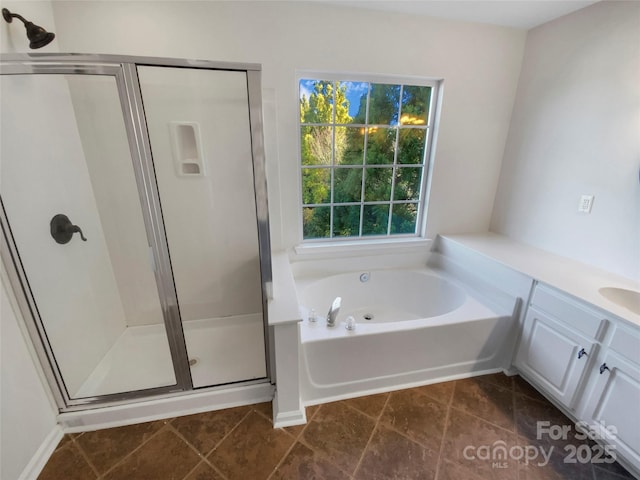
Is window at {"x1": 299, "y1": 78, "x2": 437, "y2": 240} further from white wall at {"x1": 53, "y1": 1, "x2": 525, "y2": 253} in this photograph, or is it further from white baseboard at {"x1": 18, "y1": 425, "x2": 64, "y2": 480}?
white baseboard at {"x1": 18, "y1": 425, "x2": 64, "y2": 480}

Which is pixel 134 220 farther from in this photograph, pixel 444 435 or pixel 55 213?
pixel 444 435

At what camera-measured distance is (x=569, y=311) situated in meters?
1.43

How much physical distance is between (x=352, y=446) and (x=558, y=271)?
1.63 meters

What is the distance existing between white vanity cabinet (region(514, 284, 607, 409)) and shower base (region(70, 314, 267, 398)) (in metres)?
1.67

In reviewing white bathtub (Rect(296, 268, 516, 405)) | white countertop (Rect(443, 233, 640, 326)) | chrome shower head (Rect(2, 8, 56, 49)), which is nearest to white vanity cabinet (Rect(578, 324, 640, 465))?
white countertop (Rect(443, 233, 640, 326))

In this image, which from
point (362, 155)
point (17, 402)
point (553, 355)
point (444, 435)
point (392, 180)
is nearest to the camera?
point (17, 402)

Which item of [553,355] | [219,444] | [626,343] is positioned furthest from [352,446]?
[626,343]

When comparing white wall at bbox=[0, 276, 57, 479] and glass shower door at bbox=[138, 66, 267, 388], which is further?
glass shower door at bbox=[138, 66, 267, 388]

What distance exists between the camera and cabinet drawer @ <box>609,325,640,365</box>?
1.17 m

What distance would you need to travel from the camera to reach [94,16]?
1.57 meters

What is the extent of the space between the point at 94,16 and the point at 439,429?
3066 millimetres

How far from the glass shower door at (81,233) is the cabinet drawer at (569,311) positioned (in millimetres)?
2216

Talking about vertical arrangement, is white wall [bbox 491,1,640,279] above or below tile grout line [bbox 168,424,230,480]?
above

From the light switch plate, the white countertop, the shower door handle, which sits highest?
the light switch plate
